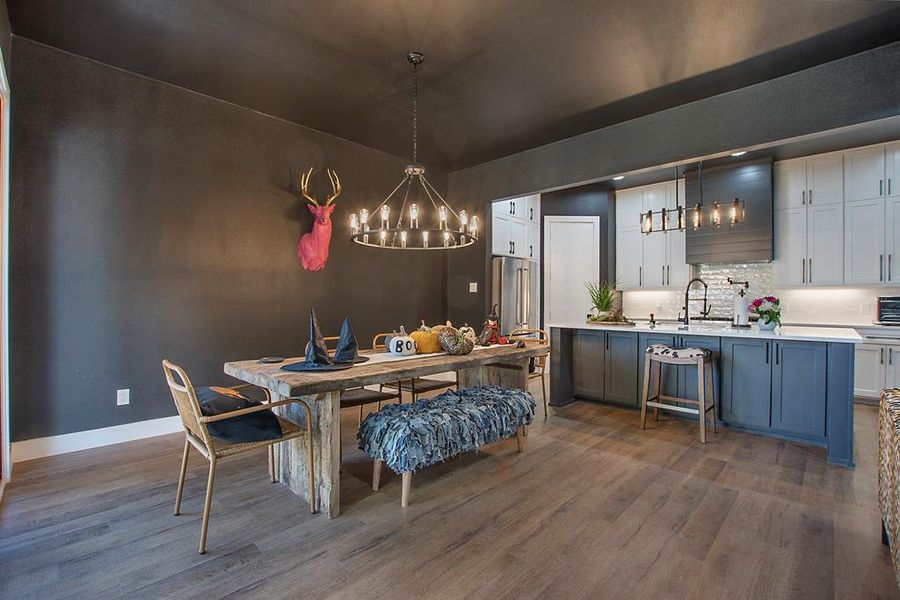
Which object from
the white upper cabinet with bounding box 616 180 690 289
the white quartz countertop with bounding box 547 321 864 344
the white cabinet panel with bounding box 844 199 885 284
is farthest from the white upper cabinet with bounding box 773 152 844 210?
the white quartz countertop with bounding box 547 321 864 344

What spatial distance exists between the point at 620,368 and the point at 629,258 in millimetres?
2823

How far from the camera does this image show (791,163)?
5051mm

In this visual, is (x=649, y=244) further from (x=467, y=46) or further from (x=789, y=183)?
(x=467, y=46)

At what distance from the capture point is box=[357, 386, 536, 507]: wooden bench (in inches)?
86.8

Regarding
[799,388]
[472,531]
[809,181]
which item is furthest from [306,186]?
[809,181]

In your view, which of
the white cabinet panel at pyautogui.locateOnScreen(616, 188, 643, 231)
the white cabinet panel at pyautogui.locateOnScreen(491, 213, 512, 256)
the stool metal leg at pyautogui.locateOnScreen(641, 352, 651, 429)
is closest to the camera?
the stool metal leg at pyautogui.locateOnScreen(641, 352, 651, 429)

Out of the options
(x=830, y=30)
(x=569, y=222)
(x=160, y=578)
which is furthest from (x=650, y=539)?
(x=569, y=222)

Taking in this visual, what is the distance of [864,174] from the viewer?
15.2ft

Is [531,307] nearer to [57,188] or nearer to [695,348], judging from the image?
[695,348]

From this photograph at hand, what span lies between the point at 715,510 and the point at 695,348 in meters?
1.70

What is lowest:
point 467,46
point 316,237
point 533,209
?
point 316,237

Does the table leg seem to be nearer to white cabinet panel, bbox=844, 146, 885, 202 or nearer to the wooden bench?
the wooden bench

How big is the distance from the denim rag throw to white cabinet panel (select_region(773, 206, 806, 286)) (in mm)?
4371

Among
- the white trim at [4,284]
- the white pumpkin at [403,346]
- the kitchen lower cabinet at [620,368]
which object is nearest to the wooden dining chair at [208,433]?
the white pumpkin at [403,346]
